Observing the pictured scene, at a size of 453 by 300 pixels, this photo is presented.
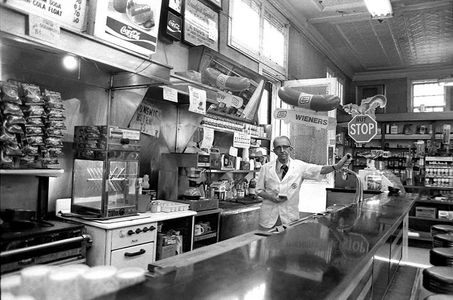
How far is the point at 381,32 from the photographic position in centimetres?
809

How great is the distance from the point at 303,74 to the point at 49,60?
5990mm

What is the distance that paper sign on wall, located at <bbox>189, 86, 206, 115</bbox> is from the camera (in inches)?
149

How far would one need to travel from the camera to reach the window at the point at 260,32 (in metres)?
5.65

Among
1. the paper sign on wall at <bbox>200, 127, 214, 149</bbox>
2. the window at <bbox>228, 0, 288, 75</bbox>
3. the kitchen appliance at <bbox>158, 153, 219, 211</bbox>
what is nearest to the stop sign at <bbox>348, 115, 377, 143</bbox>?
the window at <bbox>228, 0, 288, 75</bbox>

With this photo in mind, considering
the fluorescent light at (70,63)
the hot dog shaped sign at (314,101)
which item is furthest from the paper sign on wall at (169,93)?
the hot dog shaped sign at (314,101)

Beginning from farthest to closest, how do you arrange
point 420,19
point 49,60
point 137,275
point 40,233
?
point 420,19, point 49,60, point 40,233, point 137,275

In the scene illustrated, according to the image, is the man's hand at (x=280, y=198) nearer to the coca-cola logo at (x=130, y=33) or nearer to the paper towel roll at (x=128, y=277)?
the coca-cola logo at (x=130, y=33)

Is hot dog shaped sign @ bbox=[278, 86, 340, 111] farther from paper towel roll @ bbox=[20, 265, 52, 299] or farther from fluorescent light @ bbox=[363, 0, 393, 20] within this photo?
paper towel roll @ bbox=[20, 265, 52, 299]

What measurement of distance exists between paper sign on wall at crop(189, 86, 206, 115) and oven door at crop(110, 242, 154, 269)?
146 cm

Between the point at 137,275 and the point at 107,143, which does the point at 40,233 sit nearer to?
the point at 107,143

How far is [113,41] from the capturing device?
314 cm

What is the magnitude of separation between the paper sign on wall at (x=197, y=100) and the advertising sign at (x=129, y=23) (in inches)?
23.2

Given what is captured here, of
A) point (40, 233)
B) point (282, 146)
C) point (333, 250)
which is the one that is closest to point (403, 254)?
point (282, 146)

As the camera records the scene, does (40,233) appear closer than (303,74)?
Yes
